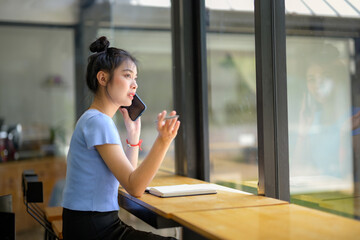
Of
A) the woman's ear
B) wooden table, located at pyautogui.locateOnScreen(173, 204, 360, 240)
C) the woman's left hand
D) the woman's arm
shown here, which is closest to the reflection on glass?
the woman's left hand

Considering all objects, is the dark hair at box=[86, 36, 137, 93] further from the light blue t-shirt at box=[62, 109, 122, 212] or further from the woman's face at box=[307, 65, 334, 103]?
the woman's face at box=[307, 65, 334, 103]

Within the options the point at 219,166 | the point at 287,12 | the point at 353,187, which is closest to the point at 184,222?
the point at 353,187

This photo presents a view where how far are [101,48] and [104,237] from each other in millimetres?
864

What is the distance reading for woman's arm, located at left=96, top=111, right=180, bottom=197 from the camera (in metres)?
1.91

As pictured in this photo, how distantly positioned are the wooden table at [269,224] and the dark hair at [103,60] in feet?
2.48

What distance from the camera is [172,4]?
320 cm

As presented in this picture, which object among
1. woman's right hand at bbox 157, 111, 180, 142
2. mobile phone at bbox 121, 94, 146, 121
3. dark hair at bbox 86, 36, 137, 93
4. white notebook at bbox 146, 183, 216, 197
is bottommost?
white notebook at bbox 146, 183, 216, 197

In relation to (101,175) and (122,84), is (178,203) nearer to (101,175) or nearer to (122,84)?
(101,175)

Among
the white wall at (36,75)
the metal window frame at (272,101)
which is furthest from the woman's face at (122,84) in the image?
the white wall at (36,75)

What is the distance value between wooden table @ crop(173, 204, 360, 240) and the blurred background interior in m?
0.35

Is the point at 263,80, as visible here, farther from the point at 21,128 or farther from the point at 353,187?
the point at 21,128

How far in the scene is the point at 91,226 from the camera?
6.55 ft

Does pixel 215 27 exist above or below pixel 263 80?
above

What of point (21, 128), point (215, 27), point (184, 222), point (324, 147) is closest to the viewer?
point (184, 222)
